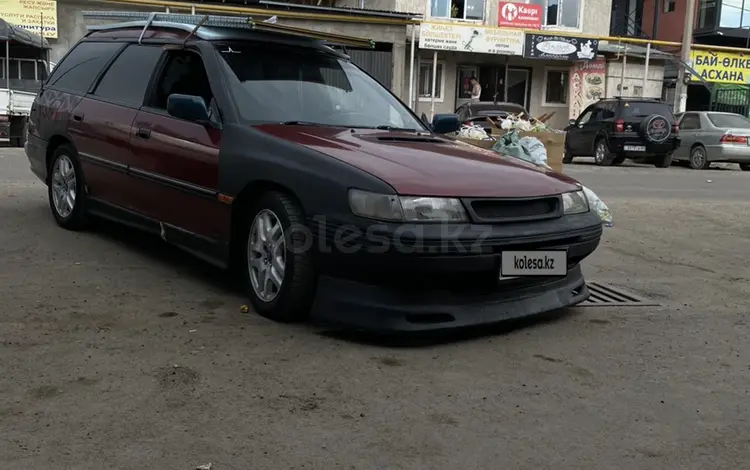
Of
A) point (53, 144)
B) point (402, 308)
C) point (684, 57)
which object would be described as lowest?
point (402, 308)

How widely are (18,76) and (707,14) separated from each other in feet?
92.8

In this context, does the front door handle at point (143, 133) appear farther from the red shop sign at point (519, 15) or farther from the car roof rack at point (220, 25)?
the red shop sign at point (519, 15)

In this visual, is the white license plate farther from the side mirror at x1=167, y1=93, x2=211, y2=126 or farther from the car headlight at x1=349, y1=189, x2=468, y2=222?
the side mirror at x1=167, y1=93, x2=211, y2=126

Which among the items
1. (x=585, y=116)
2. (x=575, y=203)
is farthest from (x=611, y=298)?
(x=585, y=116)

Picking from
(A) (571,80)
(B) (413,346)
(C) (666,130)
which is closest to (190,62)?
(B) (413,346)

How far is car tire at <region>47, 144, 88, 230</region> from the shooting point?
6426 millimetres

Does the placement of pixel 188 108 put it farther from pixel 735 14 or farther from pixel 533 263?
pixel 735 14

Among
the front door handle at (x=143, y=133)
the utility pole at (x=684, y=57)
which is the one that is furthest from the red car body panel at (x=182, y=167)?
the utility pole at (x=684, y=57)

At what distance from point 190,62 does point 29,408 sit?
2924 mm

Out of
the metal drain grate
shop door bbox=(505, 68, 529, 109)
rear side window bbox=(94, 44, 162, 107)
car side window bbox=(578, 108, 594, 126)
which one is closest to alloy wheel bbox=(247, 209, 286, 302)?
rear side window bbox=(94, 44, 162, 107)

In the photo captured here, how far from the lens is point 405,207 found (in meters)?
3.90

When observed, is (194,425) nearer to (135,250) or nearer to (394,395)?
(394,395)

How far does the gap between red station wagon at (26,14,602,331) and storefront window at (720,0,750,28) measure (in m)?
32.1

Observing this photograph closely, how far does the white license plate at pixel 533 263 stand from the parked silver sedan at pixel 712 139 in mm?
16064
